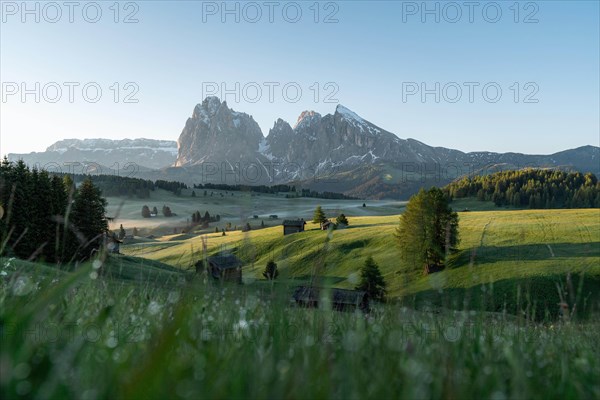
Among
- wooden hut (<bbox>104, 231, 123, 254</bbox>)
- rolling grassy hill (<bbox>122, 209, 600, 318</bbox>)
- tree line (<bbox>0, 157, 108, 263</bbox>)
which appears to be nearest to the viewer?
wooden hut (<bbox>104, 231, 123, 254</bbox>)

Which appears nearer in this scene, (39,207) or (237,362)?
(237,362)

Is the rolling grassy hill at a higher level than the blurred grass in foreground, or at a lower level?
lower

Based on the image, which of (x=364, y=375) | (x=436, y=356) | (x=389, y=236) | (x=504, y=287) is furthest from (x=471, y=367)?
(x=389, y=236)

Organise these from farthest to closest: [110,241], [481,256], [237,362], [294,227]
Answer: [294,227]
[481,256]
[110,241]
[237,362]

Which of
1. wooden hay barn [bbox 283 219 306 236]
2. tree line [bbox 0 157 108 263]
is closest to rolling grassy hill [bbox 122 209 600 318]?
wooden hay barn [bbox 283 219 306 236]

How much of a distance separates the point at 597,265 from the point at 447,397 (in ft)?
266

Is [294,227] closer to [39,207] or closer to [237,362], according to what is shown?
[39,207]

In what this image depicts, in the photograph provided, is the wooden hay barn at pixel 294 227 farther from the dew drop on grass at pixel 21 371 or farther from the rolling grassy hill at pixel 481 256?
the dew drop on grass at pixel 21 371

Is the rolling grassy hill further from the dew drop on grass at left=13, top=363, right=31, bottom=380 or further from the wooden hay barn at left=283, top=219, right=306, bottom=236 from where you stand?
the dew drop on grass at left=13, top=363, right=31, bottom=380

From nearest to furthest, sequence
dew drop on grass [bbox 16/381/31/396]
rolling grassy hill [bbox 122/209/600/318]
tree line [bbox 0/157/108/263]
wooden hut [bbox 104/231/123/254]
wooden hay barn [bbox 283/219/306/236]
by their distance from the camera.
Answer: dew drop on grass [bbox 16/381/31/396]
wooden hut [bbox 104/231/123/254]
tree line [bbox 0/157/108/263]
rolling grassy hill [bbox 122/209/600/318]
wooden hay barn [bbox 283/219/306/236]

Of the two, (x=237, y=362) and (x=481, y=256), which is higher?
(x=237, y=362)

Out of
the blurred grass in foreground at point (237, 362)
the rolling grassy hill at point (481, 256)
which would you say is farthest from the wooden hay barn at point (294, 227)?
the blurred grass in foreground at point (237, 362)

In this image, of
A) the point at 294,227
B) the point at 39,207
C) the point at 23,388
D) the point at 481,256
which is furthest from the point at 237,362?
the point at 294,227

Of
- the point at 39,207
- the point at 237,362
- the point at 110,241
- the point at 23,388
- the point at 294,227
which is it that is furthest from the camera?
the point at 294,227
